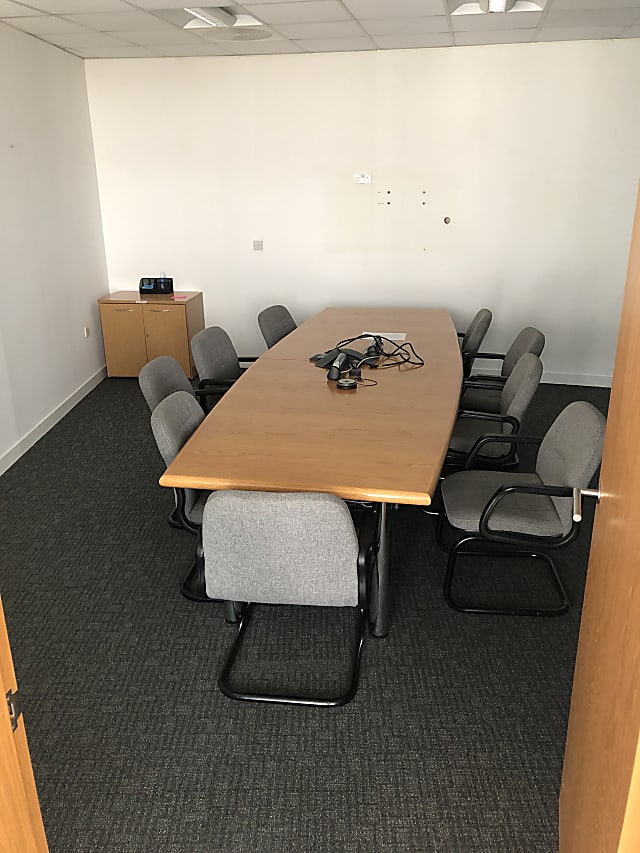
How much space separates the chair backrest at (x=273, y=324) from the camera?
4.82 metres

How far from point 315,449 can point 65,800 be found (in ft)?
4.51

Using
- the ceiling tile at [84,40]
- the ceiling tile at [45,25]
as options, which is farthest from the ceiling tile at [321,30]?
the ceiling tile at [45,25]

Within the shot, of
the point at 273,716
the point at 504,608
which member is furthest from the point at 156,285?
the point at 273,716

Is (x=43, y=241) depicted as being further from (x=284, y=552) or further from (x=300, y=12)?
(x=284, y=552)

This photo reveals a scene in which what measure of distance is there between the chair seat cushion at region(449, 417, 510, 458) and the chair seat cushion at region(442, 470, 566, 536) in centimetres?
31

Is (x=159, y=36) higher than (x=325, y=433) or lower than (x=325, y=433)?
higher

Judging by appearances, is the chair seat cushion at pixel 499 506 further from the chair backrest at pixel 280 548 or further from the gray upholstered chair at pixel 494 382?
the gray upholstered chair at pixel 494 382

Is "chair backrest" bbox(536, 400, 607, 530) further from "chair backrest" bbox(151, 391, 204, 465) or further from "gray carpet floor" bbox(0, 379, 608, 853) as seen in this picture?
"chair backrest" bbox(151, 391, 204, 465)

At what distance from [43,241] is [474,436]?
3.33m

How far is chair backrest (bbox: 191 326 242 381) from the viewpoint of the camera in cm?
399

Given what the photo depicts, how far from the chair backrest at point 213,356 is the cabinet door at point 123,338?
5.71ft

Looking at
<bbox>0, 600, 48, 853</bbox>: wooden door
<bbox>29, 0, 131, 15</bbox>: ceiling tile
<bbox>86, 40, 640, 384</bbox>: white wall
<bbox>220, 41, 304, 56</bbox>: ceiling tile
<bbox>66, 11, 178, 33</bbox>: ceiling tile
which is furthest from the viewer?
<bbox>86, 40, 640, 384</bbox>: white wall

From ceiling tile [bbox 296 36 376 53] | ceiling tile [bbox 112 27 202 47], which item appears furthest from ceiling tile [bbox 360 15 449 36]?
ceiling tile [bbox 112 27 202 47]

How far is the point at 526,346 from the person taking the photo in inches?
158
